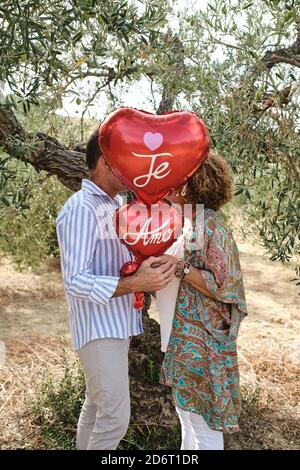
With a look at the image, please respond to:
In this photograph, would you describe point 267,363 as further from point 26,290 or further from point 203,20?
point 26,290

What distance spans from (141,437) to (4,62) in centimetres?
270

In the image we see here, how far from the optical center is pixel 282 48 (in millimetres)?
4426

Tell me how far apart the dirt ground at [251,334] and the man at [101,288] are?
1673 mm

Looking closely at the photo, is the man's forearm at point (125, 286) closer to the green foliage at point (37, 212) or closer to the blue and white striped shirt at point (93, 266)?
the blue and white striped shirt at point (93, 266)

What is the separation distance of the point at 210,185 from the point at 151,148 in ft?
1.45

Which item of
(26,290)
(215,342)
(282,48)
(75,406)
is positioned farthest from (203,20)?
(26,290)

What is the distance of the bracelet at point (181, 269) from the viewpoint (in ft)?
10.0

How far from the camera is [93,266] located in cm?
314

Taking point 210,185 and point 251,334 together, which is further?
point 251,334

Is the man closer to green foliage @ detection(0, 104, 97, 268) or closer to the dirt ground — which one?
the dirt ground

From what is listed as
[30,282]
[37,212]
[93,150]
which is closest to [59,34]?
[93,150]

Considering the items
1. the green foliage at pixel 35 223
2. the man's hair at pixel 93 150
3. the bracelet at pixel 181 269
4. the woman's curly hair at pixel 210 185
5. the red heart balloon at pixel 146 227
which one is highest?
the man's hair at pixel 93 150

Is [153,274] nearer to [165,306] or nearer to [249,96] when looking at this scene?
[165,306]

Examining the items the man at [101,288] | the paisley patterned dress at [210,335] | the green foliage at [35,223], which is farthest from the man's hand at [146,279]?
the green foliage at [35,223]
